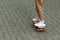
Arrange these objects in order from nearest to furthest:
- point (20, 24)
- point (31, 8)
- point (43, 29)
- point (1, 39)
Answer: point (1, 39) < point (43, 29) < point (20, 24) < point (31, 8)

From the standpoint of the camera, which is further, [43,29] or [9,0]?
[9,0]

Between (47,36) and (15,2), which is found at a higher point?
(15,2)

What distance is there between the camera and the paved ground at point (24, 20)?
218 inches

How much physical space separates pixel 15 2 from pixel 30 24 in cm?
294

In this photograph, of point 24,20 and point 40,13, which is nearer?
point 40,13

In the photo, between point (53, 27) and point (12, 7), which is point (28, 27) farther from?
point (12, 7)

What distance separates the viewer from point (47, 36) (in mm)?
5527

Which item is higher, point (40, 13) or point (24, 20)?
point (40, 13)

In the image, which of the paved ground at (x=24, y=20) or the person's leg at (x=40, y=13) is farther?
the person's leg at (x=40, y=13)

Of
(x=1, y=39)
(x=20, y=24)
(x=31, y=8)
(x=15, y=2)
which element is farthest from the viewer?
(x=15, y=2)

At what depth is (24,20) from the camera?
6.73 meters

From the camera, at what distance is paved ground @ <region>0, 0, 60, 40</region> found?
5.54 m

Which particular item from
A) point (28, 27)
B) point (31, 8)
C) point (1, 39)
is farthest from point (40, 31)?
point (31, 8)

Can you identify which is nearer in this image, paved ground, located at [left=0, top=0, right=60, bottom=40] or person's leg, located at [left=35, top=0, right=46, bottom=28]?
paved ground, located at [left=0, top=0, right=60, bottom=40]
